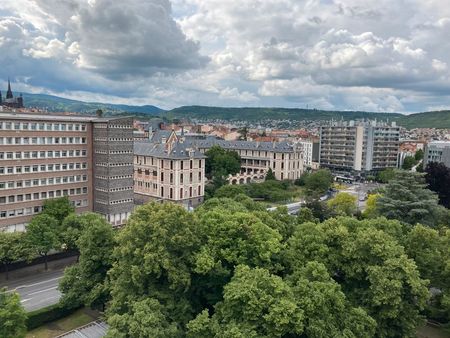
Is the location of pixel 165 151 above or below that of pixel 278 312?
above

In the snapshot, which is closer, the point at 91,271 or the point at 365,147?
the point at 91,271

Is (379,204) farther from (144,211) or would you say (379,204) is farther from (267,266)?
(144,211)

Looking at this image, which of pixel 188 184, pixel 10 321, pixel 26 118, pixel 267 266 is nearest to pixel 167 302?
pixel 267 266

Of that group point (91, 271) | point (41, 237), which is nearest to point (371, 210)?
point (91, 271)

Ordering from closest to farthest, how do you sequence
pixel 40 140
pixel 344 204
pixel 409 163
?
pixel 40 140 < pixel 344 204 < pixel 409 163

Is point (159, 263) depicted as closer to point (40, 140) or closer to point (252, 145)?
point (40, 140)

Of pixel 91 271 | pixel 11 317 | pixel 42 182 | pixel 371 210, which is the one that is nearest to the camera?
pixel 11 317

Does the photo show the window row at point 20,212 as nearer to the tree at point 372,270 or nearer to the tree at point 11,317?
the tree at point 11,317
